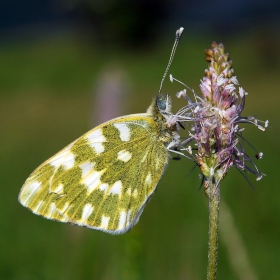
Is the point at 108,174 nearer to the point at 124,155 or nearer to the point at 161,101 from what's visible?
the point at 124,155

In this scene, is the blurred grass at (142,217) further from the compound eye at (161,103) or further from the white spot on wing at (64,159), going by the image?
the compound eye at (161,103)

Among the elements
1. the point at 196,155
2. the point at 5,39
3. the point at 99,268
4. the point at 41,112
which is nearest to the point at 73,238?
the point at 99,268

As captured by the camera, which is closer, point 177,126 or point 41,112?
point 177,126

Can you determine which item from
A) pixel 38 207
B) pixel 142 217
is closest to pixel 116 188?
pixel 38 207

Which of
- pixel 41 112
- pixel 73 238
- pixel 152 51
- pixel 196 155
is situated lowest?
pixel 196 155

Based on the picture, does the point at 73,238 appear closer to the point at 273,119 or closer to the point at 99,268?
the point at 99,268

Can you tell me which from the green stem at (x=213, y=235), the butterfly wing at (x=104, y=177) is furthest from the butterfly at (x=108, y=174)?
the green stem at (x=213, y=235)
